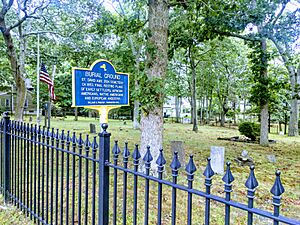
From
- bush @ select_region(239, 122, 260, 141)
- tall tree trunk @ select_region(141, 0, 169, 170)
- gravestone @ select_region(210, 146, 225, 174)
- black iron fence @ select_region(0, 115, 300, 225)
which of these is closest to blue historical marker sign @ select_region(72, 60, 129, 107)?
tall tree trunk @ select_region(141, 0, 169, 170)

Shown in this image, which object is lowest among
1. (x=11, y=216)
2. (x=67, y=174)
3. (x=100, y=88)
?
(x=11, y=216)

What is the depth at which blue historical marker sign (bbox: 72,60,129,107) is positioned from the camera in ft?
16.4

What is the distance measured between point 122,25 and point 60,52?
723cm

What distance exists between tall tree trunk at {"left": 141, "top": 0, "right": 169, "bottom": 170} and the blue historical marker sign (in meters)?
0.61

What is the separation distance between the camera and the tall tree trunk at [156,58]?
5.59 metres

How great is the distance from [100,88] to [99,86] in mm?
47

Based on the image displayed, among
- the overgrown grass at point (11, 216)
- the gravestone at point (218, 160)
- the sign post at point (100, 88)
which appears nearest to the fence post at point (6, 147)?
the overgrown grass at point (11, 216)

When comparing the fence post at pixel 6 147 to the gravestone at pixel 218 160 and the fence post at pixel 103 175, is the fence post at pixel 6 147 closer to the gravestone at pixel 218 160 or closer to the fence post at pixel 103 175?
the fence post at pixel 103 175

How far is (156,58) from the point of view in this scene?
5590 millimetres

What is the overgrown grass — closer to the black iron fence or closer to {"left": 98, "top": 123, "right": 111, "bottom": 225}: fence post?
the black iron fence

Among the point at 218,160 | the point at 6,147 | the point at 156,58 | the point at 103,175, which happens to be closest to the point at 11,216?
the point at 6,147

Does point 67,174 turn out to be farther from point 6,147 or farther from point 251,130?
point 251,130

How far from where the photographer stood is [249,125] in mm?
14453

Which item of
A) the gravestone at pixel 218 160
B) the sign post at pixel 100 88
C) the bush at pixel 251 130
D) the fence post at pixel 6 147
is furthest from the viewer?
the bush at pixel 251 130
